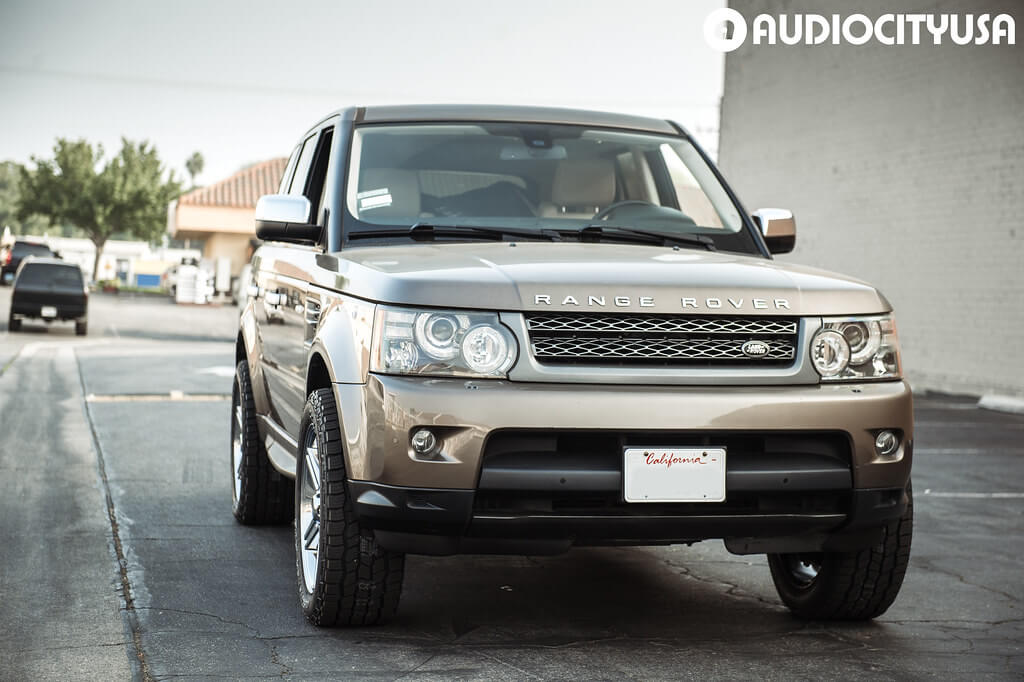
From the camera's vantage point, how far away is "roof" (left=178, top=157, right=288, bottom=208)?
53000mm

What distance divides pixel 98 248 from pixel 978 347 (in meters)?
63.1

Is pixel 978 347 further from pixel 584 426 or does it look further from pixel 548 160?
pixel 584 426

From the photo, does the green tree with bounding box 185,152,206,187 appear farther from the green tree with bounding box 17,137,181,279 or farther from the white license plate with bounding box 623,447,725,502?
the white license plate with bounding box 623,447,725,502

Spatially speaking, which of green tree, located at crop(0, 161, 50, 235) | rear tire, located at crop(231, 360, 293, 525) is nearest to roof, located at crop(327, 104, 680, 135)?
rear tire, located at crop(231, 360, 293, 525)

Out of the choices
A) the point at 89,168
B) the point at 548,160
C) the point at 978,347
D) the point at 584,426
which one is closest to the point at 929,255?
the point at 978,347

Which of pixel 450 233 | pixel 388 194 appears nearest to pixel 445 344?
pixel 450 233

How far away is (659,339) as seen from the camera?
3.99m

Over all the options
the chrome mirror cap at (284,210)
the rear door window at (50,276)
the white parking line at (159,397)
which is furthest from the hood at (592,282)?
the rear door window at (50,276)

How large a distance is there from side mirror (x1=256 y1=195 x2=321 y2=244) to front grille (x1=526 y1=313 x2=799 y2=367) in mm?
1557

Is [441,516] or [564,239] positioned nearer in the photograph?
[441,516]

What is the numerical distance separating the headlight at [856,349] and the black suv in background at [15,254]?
49661 millimetres

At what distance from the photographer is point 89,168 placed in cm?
7106

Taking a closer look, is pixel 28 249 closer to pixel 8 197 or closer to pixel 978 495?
pixel 978 495

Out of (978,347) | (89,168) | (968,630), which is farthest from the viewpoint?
(89,168)
